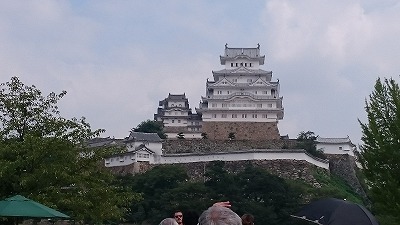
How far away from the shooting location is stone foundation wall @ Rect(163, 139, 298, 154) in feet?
125

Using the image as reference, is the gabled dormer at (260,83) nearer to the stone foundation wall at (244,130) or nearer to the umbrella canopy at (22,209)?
the stone foundation wall at (244,130)

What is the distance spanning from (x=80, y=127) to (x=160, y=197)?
16.3 m

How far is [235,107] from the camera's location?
42.7m

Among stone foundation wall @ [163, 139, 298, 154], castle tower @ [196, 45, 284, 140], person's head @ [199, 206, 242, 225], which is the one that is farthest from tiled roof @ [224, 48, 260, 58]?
person's head @ [199, 206, 242, 225]

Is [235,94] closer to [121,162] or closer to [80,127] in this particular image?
[121,162]

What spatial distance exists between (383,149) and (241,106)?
3167 centimetres

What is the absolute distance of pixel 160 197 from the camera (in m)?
28.0

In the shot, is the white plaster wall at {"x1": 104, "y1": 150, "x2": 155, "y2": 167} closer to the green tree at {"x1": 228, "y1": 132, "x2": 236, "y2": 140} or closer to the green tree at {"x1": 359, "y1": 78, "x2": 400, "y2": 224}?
the green tree at {"x1": 228, "y1": 132, "x2": 236, "y2": 140}

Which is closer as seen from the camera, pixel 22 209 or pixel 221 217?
pixel 221 217

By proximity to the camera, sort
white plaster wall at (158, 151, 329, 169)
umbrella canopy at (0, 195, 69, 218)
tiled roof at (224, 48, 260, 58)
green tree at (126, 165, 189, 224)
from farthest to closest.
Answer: tiled roof at (224, 48, 260, 58), white plaster wall at (158, 151, 329, 169), green tree at (126, 165, 189, 224), umbrella canopy at (0, 195, 69, 218)

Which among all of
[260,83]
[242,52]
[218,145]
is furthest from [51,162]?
[242,52]

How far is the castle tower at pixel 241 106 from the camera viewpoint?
42188 millimetres

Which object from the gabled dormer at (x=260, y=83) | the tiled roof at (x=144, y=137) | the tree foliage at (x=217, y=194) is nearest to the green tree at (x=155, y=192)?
the tree foliage at (x=217, y=194)

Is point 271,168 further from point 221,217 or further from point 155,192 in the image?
point 221,217
